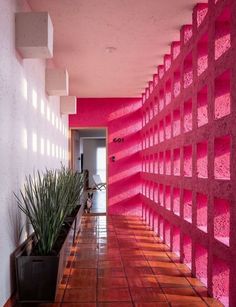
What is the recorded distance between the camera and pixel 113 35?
15.5 ft

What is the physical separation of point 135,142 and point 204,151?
4943mm

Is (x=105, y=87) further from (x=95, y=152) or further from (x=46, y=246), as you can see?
(x=95, y=152)

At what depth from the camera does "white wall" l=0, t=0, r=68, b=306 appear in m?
2.78

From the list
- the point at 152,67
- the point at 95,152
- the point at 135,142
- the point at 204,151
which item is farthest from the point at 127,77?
the point at 95,152

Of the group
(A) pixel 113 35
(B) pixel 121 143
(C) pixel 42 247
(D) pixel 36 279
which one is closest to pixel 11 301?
(D) pixel 36 279

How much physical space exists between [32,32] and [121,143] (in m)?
5.53

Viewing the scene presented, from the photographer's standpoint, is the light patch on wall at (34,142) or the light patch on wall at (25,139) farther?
the light patch on wall at (34,142)

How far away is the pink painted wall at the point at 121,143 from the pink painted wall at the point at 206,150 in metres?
Result: 3.26

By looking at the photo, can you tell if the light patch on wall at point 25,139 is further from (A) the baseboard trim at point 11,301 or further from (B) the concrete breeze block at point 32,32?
(A) the baseboard trim at point 11,301

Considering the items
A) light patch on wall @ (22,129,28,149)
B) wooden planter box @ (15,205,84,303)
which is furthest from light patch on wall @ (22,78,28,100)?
wooden planter box @ (15,205,84,303)

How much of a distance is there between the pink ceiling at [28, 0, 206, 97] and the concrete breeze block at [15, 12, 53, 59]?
1.75 feet

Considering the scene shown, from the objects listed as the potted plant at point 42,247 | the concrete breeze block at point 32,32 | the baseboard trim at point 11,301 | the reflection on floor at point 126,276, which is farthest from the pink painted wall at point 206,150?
the baseboard trim at point 11,301

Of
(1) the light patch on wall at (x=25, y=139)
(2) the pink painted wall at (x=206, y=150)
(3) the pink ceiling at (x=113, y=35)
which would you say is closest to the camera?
(2) the pink painted wall at (x=206, y=150)

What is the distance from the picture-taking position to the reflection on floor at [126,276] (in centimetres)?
309
